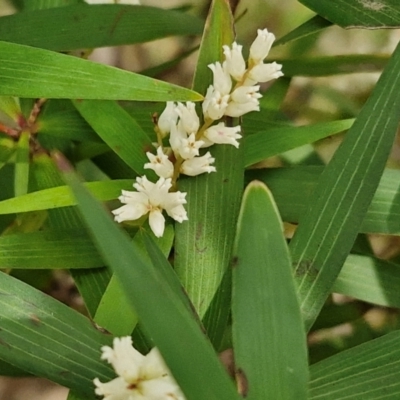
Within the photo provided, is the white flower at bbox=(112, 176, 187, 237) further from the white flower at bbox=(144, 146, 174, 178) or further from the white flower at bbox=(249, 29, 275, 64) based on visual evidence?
the white flower at bbox=(249, 29, 275, 64)

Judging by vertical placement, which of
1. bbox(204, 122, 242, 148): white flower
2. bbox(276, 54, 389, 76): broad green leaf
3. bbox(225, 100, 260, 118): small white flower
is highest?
bbox(276, 54, 389, 76): broad green leaf

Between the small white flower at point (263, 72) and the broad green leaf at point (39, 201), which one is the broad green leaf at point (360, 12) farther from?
the broad green leaf at point (39, 201)

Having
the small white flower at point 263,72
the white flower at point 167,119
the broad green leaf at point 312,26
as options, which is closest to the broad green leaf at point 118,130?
the white flower at point 167,119

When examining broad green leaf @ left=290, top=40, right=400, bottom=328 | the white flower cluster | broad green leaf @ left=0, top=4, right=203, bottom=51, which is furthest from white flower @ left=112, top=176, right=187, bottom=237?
broad green leaf @ left=0, top=4, right=203, bottom=51

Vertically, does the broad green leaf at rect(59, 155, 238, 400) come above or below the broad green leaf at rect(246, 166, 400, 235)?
below

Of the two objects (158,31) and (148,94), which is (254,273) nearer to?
(148,94)

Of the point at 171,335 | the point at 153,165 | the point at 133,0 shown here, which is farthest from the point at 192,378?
the point at 133,0
